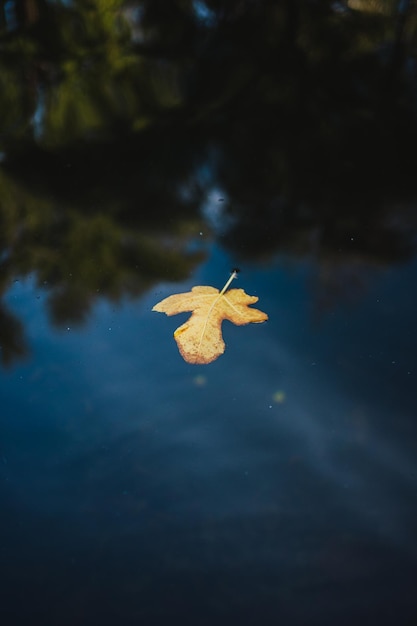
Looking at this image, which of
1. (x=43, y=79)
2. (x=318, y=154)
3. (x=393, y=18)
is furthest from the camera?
(x=393, y=18)

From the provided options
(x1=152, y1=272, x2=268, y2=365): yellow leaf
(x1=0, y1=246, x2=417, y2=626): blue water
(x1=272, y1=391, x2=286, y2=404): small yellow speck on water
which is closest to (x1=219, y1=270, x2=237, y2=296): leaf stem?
(x1=152, y1=272, x2=268, y2=365): yellow leaf

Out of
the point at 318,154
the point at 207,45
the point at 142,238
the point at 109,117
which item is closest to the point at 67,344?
the point at 142,238

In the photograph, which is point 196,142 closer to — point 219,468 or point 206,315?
point 206,315

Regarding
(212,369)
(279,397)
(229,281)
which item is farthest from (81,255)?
(279,397)

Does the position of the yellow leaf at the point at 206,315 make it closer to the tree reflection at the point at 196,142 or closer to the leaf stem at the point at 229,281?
the leaf stem at the point at 229,281

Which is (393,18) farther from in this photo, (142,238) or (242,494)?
(242,494)

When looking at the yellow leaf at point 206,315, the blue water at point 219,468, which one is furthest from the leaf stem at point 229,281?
the blue water at point 219,468
